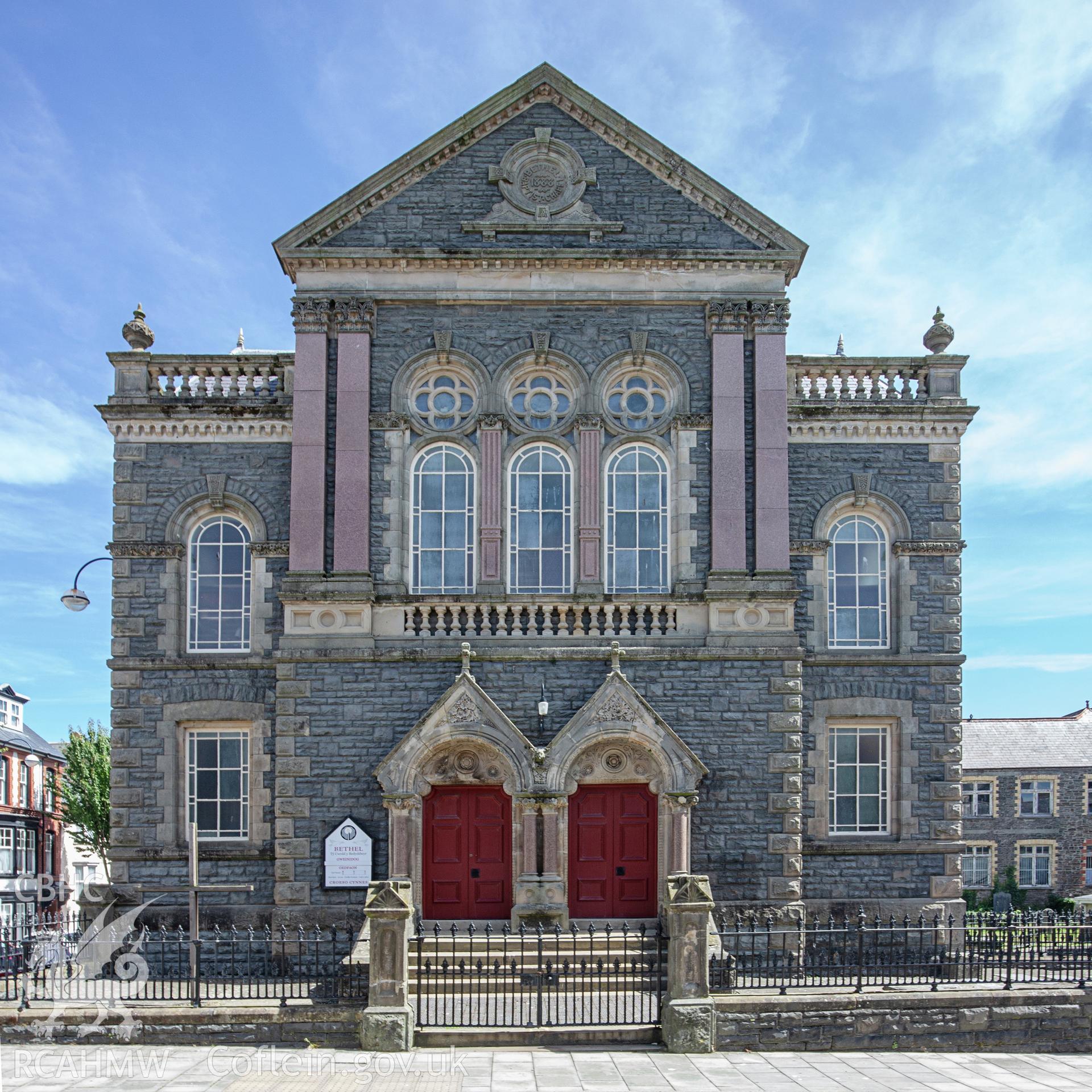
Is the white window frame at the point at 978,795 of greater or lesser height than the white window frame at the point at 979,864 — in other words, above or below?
above

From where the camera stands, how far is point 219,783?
19.0 m

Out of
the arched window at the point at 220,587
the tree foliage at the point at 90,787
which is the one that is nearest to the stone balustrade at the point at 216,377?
the arched window at the point at 220,587

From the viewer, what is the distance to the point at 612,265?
62.5ft

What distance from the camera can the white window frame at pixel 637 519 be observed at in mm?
18812

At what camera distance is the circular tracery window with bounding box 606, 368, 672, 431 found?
19109 millimetres

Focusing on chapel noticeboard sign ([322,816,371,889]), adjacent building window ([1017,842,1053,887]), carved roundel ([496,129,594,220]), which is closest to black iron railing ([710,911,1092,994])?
chapel noticeboard sign ([322,816,371,889])

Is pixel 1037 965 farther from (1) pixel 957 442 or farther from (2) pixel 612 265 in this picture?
(2) pixel 612 265

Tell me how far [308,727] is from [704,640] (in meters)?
6.67

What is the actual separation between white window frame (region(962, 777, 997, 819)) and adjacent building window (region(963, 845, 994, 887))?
1.28 metres

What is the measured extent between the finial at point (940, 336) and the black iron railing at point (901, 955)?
984 centimetres

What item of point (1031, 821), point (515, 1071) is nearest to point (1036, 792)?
point (1031, 821)

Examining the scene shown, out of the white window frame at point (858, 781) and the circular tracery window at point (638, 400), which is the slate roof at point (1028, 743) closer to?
the white window frame at point (858, 781)

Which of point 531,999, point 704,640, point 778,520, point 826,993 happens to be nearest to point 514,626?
point 704,640

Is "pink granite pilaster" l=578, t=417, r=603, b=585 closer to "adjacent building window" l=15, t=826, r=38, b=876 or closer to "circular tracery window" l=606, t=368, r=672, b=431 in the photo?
"circular tracery window" l=606, t=368, r=672, b=431
